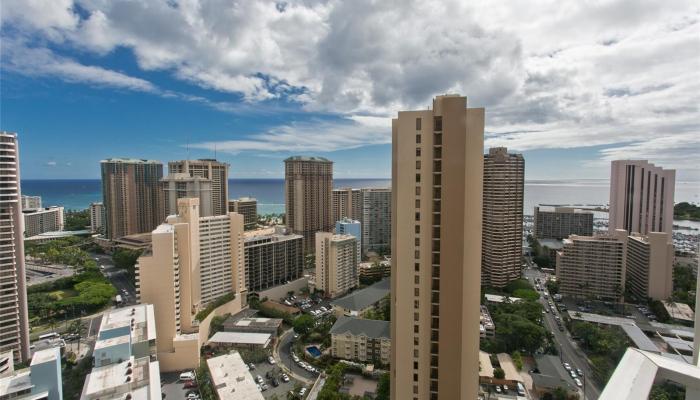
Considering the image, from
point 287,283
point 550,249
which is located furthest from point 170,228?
point 550,249

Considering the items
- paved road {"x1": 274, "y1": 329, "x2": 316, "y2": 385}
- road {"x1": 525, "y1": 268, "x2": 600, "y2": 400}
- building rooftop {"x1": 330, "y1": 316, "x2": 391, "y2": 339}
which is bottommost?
paved road {"x1": 274, "y1": 329, "x2": 316, "y2": 385}

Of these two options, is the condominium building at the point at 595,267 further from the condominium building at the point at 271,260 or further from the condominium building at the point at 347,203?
the condominium building at the point at 347,203

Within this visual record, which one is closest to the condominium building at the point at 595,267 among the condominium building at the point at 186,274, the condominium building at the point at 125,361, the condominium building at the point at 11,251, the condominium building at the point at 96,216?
the condominium building at the point at 186,274

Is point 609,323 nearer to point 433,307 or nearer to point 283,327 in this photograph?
point 433,307

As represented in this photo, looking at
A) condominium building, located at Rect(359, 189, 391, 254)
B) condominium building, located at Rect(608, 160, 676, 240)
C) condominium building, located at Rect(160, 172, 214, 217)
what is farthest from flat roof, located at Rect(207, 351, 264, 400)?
condominium building, located at Rect(608, 160, 676, 240)

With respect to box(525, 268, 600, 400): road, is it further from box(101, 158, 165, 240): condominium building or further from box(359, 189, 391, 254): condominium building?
box(101, 158, 165, 240): condominium building

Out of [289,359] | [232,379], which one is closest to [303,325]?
[289,359]

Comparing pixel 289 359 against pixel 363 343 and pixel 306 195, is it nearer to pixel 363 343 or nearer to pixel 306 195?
pixel 363 343
